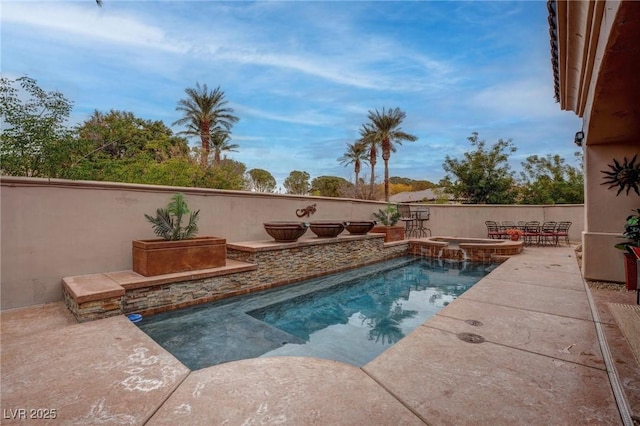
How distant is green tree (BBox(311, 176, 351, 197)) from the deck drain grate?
2460 centimetres

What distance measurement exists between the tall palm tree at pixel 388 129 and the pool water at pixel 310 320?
15.6 meters

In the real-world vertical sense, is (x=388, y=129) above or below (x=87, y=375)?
above

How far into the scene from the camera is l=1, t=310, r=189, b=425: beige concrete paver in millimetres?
1800

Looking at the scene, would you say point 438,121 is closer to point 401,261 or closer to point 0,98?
point 401,261

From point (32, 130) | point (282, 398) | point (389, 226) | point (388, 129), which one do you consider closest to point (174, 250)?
point (32, 130)

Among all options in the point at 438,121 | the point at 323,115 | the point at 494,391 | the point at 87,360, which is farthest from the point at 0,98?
the point at 438,121

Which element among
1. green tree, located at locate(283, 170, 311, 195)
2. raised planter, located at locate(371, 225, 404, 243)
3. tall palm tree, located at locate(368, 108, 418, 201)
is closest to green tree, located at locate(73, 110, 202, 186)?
raised planter, located at locate(371, 225, 404, 243)

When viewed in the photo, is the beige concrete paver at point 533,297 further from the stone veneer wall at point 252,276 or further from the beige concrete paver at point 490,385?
the stone veneer wall at point 252,276

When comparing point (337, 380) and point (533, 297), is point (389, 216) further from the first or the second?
point (337, 380)

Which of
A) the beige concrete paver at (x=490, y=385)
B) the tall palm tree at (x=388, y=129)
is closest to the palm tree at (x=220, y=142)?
the tall palm tree at (x=388, y=129)

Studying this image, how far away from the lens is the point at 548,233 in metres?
10.2

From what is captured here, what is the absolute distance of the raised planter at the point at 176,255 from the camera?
4.41 metres

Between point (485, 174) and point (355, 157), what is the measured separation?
38.9ft

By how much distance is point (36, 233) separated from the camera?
4.07 metres
